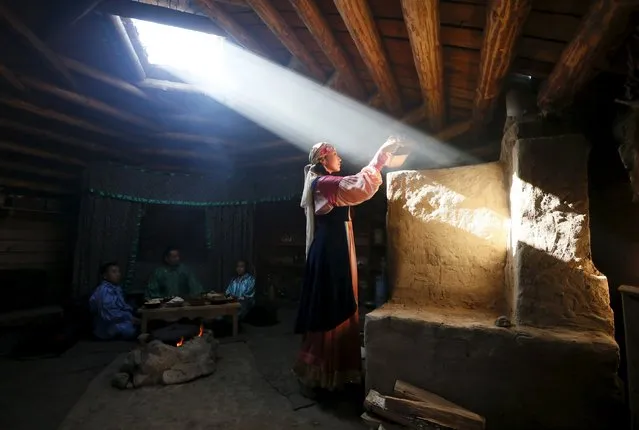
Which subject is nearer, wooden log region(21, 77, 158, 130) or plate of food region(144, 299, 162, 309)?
wooden log region(21, 77, 158, 130)

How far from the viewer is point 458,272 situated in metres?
2.51

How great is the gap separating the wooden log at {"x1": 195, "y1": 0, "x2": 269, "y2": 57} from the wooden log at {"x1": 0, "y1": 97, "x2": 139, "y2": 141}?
3.26 m

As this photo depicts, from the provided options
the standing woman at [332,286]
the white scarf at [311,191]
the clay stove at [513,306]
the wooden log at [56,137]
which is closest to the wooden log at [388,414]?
the clay stove at [513,306]

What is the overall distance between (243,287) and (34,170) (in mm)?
4088

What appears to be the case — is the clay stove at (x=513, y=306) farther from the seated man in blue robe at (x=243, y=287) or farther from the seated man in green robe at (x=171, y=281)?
the seated man in green robe at (x=171, y=281)

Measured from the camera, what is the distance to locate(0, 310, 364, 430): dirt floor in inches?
102

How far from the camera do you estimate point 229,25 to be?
111 inches

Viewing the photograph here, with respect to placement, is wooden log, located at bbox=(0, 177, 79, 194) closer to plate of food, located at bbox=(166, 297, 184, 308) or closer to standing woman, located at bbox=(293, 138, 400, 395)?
plate of food, located at bbox=(166, 297, 184, 308)

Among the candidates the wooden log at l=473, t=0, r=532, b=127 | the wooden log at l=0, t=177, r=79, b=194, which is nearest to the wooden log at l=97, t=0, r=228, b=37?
the wooden log at l=473, t=0, r=532, b=127

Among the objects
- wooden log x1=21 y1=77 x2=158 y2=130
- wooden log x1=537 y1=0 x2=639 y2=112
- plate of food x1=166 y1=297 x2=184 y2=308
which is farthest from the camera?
plate of food x1=166 y1=297 x2=184 y2=308

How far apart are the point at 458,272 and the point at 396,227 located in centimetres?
56

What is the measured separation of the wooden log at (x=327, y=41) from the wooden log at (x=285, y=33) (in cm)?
21

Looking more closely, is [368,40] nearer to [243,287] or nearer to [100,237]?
[243,287]

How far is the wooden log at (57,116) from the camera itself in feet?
14.3
